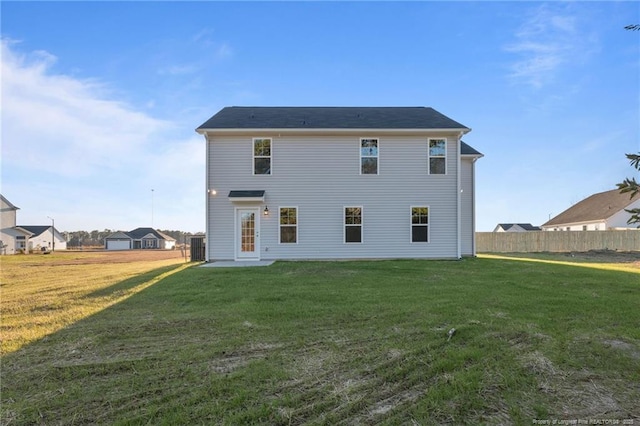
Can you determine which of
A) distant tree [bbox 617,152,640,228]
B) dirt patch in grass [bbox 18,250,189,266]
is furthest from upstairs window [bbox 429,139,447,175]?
dirt patch in grass [bbox 18,250,189,266]


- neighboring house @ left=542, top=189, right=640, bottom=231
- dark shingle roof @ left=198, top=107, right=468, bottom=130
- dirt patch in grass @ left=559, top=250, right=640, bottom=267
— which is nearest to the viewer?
dark shingle roof @ left=198, top=107, right=468, bottom=130

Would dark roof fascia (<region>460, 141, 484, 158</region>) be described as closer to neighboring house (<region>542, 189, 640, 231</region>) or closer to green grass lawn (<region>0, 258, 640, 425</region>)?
green grass lawn (<region>0, 258, 640, 425</region>)

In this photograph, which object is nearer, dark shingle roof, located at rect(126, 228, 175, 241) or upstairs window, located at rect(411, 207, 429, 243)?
upstairs window, located at rect(411, 207, 429, 243)

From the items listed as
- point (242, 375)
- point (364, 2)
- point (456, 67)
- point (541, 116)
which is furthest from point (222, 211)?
point (541, 116)

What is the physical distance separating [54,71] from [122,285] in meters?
9.04

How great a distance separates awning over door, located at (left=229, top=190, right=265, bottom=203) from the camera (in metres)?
12.4

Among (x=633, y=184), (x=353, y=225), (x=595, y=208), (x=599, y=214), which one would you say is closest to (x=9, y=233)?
(x=353, y=225)

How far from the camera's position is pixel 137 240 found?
192 ft

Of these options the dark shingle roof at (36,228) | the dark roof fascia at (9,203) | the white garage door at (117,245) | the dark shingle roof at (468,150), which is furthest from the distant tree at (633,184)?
the white garage door at (117,245)

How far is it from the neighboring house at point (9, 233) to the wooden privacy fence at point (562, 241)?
47220 mm

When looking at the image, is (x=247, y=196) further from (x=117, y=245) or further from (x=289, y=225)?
(x=117, y=245)

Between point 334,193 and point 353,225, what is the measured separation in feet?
4.79

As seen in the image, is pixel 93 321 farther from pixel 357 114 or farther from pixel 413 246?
pixel 357 114

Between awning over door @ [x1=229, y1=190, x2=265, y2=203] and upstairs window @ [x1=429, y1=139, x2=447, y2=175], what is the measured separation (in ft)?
22.2
